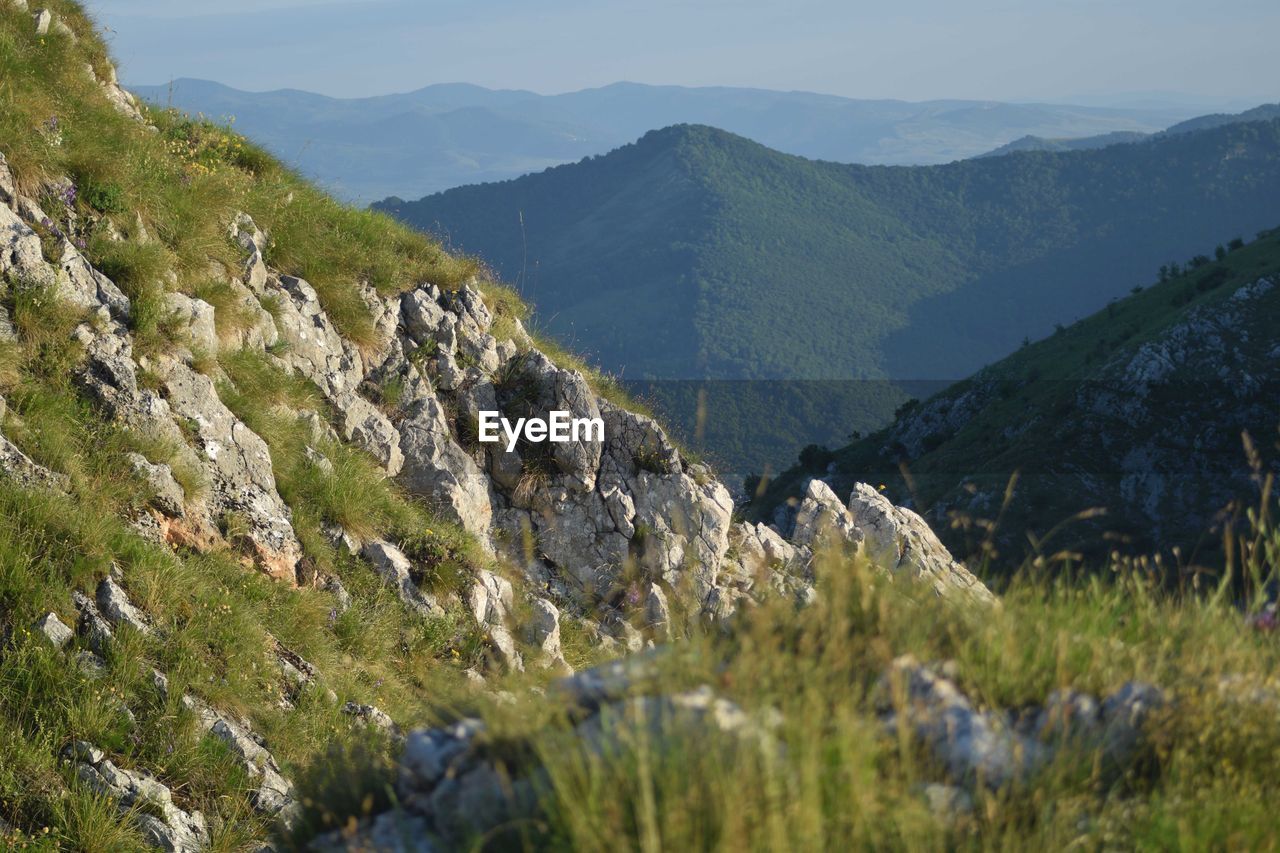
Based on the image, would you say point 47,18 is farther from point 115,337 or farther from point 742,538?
point 742,538

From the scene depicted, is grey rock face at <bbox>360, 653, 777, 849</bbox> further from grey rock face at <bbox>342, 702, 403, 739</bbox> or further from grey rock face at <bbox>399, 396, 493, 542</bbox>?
grey rock face at <bbox>399, 396, 493, 542</bbox>

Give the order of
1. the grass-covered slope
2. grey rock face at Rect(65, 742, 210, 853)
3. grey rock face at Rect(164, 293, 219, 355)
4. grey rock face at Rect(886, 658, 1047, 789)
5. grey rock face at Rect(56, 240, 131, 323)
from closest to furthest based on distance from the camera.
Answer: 1. grey rock face at Rect(886, 658, 1047, 789)
2. grey rock face at Rect(65, 742, 210, 853)
3. the grass-covered slope
4. grey rock face at Rect(56, 240, 131, 323)
5. grey rock face at Rect(164, 293, 219, 355)

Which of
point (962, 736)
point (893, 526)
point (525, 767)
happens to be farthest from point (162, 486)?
point (893, 526)

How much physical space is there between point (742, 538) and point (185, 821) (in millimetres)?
10565

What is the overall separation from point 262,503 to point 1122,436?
78.4 metres

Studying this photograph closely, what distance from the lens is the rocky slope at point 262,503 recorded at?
720 centimetres

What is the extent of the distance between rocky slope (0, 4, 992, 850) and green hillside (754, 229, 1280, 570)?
147 feet

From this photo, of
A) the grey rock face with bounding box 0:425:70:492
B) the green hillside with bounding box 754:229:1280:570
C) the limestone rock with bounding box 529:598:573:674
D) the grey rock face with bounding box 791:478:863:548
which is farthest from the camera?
the green hillside with bounding box 754:229:1280:570

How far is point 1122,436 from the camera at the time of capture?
253 ft

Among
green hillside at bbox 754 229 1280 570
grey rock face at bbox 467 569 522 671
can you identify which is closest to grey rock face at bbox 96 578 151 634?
grey rock face at bbox 467 569 522 671

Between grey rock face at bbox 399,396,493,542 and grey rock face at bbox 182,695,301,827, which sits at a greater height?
grey rock face at bbox 399,396,493,542

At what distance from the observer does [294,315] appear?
1294 centimetres

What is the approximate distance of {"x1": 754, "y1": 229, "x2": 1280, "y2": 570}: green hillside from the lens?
6931 centimetres

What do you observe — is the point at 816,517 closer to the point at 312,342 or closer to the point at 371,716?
the point at 312,342
